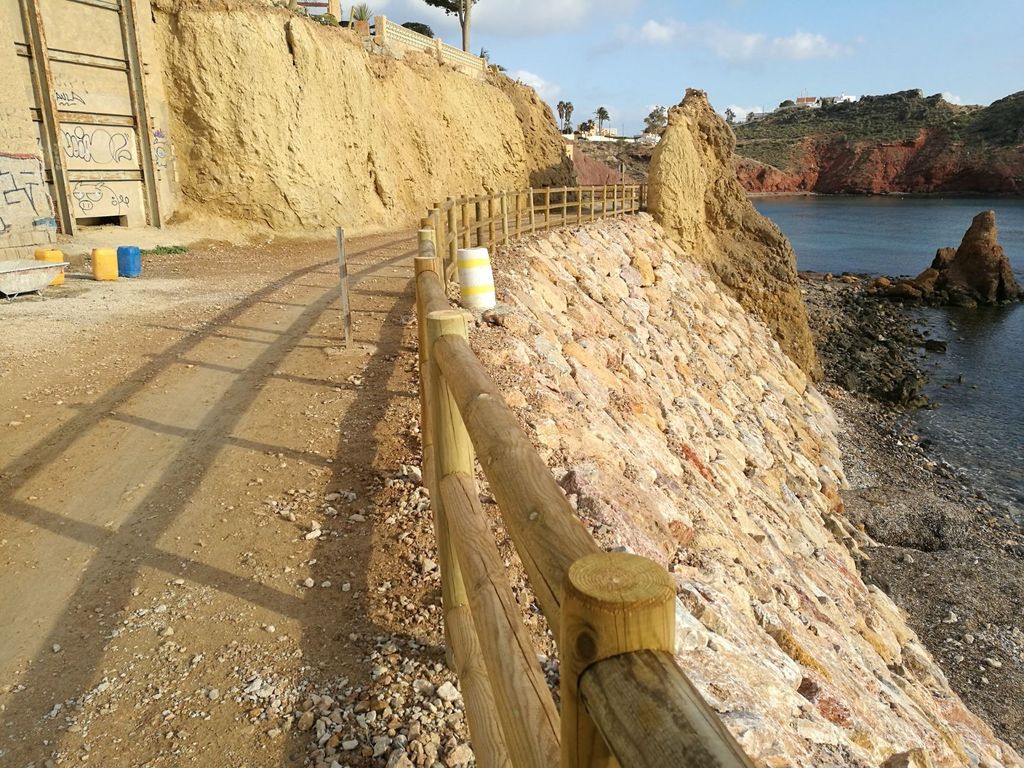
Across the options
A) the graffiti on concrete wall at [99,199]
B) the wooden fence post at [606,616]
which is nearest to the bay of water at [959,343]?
the wooden fence post at [606,616]

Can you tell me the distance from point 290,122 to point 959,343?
2473cm

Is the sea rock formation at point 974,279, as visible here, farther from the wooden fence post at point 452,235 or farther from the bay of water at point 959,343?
the wooden fence post at point 452,235

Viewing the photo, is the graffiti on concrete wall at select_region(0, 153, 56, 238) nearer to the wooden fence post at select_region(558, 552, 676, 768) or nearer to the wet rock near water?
the wooden fence post at select_region(558, 552, 676, 768)

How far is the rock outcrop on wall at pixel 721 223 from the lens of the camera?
2105 cm

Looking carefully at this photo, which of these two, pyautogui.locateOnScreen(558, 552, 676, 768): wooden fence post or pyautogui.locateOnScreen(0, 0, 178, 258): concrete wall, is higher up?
pyautogui.locateOnScreen(0, 0, 178, 258): concrete wall

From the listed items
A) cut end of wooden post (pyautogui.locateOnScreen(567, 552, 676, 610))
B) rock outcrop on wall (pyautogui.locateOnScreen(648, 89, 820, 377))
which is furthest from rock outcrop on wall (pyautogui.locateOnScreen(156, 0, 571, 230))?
cut end of wooden post (pyautogui.locateOnScreen(567, 552, 676, 610))

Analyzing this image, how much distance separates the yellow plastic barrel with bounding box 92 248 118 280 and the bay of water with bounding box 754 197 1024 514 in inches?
660

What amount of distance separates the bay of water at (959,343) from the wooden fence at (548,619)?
14462 millimetres

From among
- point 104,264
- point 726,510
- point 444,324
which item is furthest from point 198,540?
point 104,264

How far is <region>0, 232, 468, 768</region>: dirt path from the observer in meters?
3.04

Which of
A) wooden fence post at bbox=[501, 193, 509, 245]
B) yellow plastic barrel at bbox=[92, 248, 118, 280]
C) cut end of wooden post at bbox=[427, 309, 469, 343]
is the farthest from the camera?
wooden fence post at bbox=[501, 193, 509, 245]

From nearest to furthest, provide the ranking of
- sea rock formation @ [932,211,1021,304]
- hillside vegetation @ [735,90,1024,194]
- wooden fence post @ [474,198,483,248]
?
wooden fence post @ [474,198,483,248], sea rock formation @ [932,211,1021,304], hillside vegetation @ [735,90,1024,194]

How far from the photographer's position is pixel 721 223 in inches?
891

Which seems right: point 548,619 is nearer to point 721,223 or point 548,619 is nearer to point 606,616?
point 606,616
